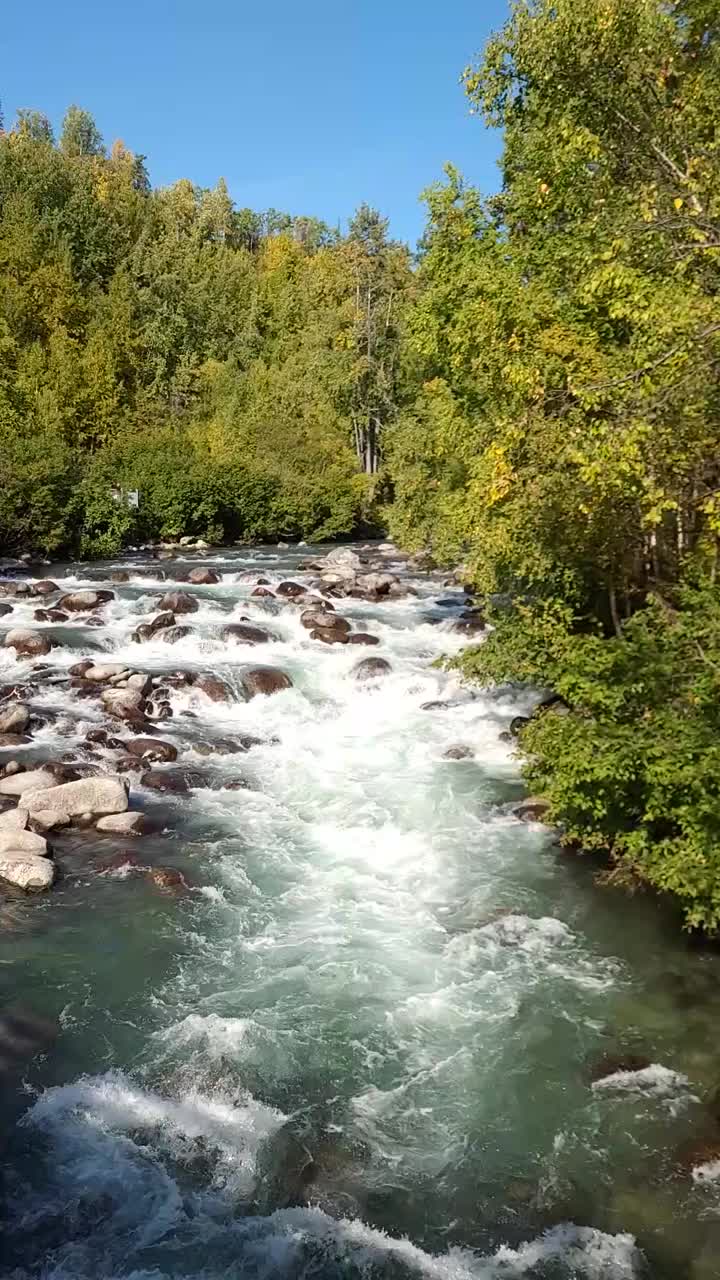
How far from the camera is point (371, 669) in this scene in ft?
64.0

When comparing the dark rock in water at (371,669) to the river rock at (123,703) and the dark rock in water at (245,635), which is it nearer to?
the dark rock in water at (245,635)

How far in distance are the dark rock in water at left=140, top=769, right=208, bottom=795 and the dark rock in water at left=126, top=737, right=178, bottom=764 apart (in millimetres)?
499

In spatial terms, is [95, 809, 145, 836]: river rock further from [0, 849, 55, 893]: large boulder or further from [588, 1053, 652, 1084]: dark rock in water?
[588, 1053, 652, 1084]: dark rock in water

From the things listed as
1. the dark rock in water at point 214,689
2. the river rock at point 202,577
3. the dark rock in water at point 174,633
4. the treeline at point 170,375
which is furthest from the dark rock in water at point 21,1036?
the treeline at point 170,375

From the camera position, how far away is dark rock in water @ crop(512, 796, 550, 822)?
13.0m

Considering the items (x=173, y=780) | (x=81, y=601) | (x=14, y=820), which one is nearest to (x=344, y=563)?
(x=81, y=601)

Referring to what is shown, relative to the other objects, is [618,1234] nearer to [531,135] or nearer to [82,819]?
[82,819]

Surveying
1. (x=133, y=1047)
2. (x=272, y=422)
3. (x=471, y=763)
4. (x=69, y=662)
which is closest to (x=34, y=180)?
(x=272, y=422)

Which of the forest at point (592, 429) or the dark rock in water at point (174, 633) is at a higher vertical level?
the forest at point (592, 429)

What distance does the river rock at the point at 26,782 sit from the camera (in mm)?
12852

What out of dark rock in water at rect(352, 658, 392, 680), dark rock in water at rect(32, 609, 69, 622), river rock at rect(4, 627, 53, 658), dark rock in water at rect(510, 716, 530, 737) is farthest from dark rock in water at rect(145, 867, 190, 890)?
dark rock in water at rect(32, 609, 69, 622)

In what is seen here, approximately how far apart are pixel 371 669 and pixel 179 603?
254 inches

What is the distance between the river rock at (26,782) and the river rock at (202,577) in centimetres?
1509

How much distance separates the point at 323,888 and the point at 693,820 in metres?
4.82
